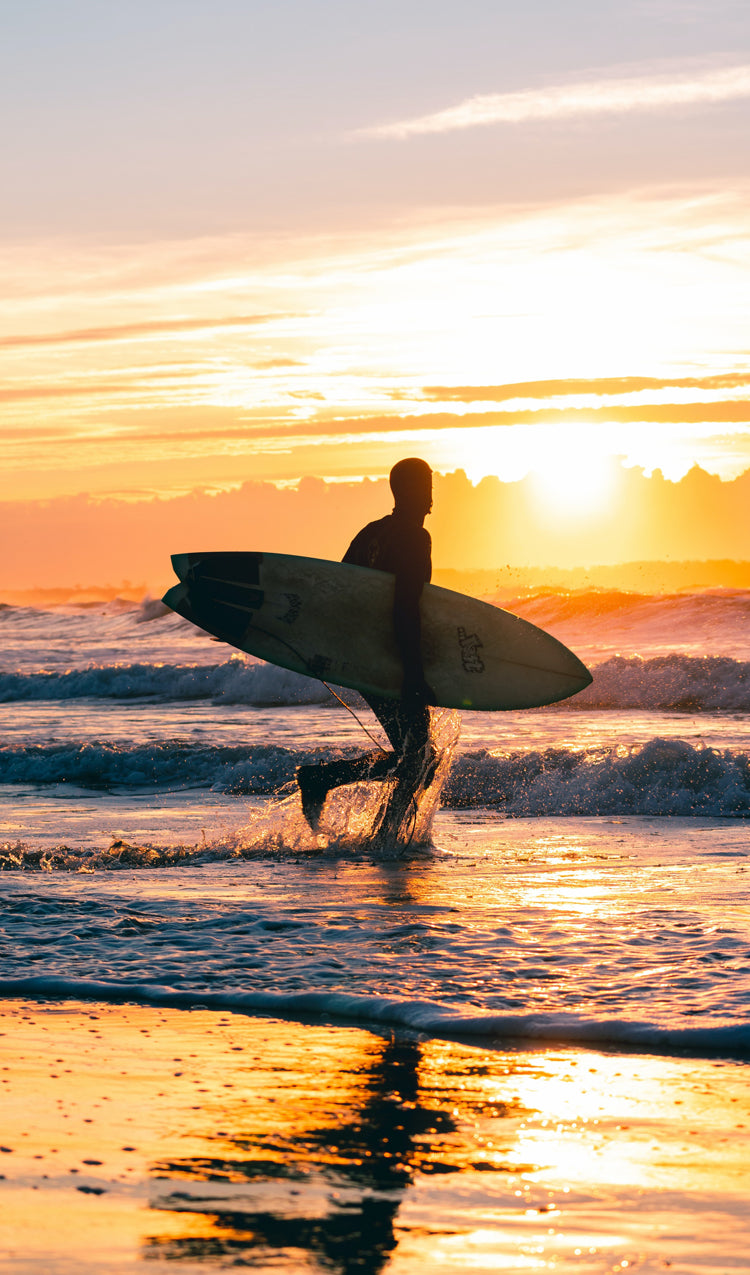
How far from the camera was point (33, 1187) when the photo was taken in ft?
9.05

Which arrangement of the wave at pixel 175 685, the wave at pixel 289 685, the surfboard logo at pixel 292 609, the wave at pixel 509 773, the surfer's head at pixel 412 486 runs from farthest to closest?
the wave at pixel 175 685
the wave at pixel 289 685
the wave at pixel 509 773
the surfboard logo at pixel 292 609
the surfer's head at pixel 412 486

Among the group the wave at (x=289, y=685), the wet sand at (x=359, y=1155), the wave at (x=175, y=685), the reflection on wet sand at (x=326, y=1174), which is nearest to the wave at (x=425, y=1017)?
the wet sand at (x=359, y=1155)

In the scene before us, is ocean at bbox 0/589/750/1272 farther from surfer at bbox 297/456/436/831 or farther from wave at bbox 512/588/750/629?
wave at bbox 512/588/750/629

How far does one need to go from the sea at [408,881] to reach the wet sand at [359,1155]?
406 mm

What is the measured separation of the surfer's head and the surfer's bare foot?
156cm

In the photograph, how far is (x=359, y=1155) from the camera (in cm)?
295

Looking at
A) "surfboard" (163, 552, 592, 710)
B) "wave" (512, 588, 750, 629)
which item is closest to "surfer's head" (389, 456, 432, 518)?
"surfboard" (163, 552, 592, 710)

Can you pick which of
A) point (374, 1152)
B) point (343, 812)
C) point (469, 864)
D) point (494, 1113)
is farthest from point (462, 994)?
point (343, 812)

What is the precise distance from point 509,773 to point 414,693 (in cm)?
333

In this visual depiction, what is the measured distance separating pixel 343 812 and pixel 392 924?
2.15 meters

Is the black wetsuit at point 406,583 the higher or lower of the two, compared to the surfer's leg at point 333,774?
higher

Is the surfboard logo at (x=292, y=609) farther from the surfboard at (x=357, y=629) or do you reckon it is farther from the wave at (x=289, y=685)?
the wave at (x=289, y=685)

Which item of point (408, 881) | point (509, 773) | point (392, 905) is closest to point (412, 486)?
point (408, 881)

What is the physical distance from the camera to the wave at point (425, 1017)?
3.84m
